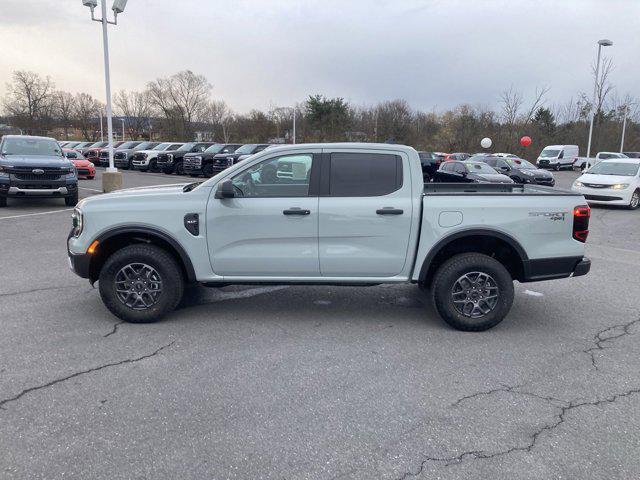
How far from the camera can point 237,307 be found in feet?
18.9

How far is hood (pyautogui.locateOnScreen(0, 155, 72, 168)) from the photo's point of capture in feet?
41.6

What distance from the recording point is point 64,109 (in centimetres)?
7750

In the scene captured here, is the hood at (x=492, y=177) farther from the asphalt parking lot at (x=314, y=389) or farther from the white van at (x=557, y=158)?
the white van at (x=557, y=158)

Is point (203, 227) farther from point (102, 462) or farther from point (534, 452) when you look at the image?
point (534, 452)


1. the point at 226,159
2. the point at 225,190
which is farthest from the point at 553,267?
the point at 226,159

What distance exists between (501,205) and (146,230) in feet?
11.5

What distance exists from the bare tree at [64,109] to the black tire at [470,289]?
274 ft

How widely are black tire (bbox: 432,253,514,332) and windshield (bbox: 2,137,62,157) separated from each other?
12976 millimetres

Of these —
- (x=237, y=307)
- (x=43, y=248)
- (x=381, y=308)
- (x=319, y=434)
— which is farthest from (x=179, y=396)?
(x=43, y=248)

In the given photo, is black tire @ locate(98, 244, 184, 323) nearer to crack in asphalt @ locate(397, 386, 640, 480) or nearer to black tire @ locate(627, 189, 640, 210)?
crack in asphalt @ locate(397, 386, 640, 480)

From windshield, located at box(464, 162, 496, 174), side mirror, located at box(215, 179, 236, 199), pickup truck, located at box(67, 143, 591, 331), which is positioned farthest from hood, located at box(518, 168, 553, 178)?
side mirror, located at box(215, 179, 236, 199)

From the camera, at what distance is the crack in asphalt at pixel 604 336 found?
4.56 m

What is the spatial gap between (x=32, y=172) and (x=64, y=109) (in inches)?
2938

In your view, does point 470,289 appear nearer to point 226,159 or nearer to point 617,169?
point 617,169
